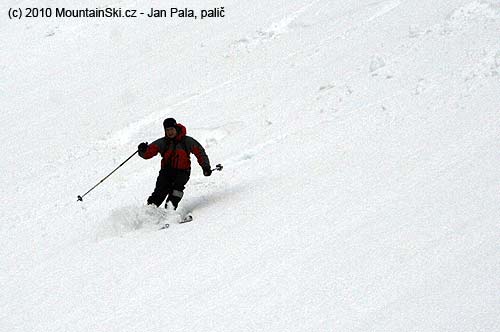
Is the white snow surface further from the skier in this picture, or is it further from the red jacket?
the red jacket

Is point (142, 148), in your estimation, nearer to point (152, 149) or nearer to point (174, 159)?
point (152, 149)

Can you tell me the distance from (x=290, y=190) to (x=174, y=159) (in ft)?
6.59

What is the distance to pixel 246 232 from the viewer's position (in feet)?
19.7

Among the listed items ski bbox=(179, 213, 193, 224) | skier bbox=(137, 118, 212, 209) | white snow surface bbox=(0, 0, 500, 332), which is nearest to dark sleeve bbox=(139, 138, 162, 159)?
skier bbox=(137, 118, 212, 209)

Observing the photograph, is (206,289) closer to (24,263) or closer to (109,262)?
(109,262)

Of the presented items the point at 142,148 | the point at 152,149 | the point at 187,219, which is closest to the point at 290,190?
the point at 187,219

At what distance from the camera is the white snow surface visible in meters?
4.04

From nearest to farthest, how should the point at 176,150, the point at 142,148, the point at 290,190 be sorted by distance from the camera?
the point at 290,190, the point at 142,148, the point at 176,150

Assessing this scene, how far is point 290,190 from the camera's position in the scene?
7.30 meters

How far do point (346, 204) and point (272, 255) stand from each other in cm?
129

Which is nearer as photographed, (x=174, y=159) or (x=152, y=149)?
(x=152, y=149)

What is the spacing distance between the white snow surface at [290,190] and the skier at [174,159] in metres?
0.48

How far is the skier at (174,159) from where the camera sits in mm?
8109

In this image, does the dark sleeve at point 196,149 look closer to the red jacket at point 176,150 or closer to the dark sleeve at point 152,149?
the red jacket at point 176,150
